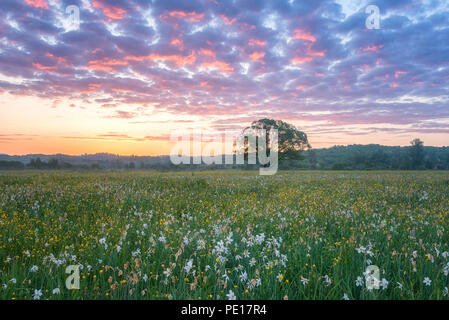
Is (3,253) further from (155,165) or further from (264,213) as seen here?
(155,165)

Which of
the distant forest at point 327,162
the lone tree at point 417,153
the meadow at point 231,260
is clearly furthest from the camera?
the lone tree at point 417,153

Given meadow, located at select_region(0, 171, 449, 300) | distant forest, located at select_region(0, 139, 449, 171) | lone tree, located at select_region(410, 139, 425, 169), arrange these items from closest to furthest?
meadow, located at select_region(0, 171, 449, 300) → distant forest, located at select_region(0, 139, 449, 171) → lone tree, located at select_region(410, 139, 425, 169)

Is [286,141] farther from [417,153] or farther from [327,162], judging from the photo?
[417,153]

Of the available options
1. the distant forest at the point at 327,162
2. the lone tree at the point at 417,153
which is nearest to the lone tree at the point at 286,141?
the distant forest at the point at 327,162

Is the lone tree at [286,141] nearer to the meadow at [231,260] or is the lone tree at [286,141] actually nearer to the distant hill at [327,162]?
the distant hill at [327,162]

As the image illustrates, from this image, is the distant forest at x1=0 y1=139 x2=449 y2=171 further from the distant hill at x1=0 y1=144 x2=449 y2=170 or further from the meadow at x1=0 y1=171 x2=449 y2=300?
the meadow at x1=0 y1=171 x2=449 y2=300

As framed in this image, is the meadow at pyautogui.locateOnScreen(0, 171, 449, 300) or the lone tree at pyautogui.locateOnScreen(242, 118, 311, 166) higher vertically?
the lone tree at pyautogui.locateOnScreen(242, 118, 311, 166)

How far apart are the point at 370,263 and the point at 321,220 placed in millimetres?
2259

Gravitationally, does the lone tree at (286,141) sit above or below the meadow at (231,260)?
above

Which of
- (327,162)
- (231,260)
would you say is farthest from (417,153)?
(231,260)

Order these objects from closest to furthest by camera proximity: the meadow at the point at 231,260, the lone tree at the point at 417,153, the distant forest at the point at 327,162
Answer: the meadow at the point at 231,260, the distant forest at the point at 327,162, the lone tree at the point at 417,153

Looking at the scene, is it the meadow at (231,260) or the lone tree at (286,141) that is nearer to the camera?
the meadow at (231,260)

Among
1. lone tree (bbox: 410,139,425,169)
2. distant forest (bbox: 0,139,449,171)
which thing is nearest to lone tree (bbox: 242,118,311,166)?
distant forest (bbox: 0,139,449,171)

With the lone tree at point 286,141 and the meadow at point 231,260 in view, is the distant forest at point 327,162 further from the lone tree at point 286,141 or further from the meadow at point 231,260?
the meadow at point 231,260
